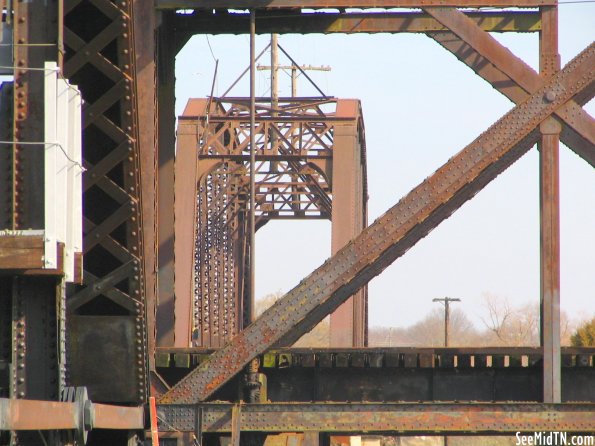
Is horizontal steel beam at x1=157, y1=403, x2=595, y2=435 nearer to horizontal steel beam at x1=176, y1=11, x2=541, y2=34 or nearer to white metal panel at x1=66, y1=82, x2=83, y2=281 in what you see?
horizontal steel beam at x1=176, y1=11, x2=541, y2=34

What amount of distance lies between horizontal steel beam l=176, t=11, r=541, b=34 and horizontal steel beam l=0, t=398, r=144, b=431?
8943 millimetres

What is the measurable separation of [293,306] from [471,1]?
4712mm

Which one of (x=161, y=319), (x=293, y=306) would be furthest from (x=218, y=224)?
(x=293, y=306)

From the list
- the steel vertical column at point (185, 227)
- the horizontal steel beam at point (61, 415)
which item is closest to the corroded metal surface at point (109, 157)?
the horizontal steel beam at point (61, 415)

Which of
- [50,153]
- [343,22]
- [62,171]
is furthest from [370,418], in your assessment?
[50,153]

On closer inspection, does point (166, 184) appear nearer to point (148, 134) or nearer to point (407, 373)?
point (148, 134)

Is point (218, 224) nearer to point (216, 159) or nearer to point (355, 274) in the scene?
→ point (216, 159)

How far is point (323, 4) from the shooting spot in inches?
671

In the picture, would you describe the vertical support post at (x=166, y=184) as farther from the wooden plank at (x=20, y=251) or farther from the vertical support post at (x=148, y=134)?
the wooden plank at (x=20, y=251)

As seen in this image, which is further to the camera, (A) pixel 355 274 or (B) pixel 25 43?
(A) pixel 355 274

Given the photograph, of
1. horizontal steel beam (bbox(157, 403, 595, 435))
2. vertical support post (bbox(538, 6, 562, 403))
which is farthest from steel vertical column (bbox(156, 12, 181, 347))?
vertical support post (bbox(538, 6, 562, 403))

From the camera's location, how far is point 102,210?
10.1 m

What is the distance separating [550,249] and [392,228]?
2.36m

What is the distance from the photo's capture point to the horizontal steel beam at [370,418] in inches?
620
